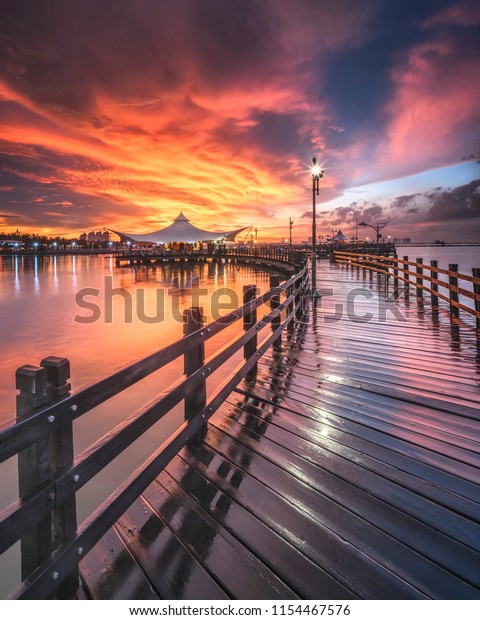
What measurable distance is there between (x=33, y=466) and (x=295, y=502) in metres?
1.92

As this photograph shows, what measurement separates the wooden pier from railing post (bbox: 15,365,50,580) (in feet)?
0.27

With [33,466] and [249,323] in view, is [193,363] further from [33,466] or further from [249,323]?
[249,323]

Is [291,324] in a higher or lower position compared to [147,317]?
higher

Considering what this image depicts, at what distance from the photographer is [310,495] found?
2.92 m

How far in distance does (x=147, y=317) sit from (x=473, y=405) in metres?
18.8

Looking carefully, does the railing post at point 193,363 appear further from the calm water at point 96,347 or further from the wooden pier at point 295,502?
the calm water at point 96,347

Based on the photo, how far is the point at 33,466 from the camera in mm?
1789

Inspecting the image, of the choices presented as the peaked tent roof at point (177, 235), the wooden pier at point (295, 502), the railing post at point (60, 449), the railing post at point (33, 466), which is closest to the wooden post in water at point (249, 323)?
the wooden pier at point (295, 502)

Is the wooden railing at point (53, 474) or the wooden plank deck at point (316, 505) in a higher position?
the wooden railing at point (53, 474)

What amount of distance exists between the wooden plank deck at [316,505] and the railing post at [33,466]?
0.50 meters

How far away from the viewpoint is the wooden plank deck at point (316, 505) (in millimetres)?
2170

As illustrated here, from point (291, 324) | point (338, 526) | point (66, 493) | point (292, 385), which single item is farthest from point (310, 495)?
point (291, 324)

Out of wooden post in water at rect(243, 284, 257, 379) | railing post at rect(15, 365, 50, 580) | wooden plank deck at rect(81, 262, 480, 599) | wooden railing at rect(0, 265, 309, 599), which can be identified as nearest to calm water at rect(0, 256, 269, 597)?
wooden railing at rect(0, 265, 309, 599)
